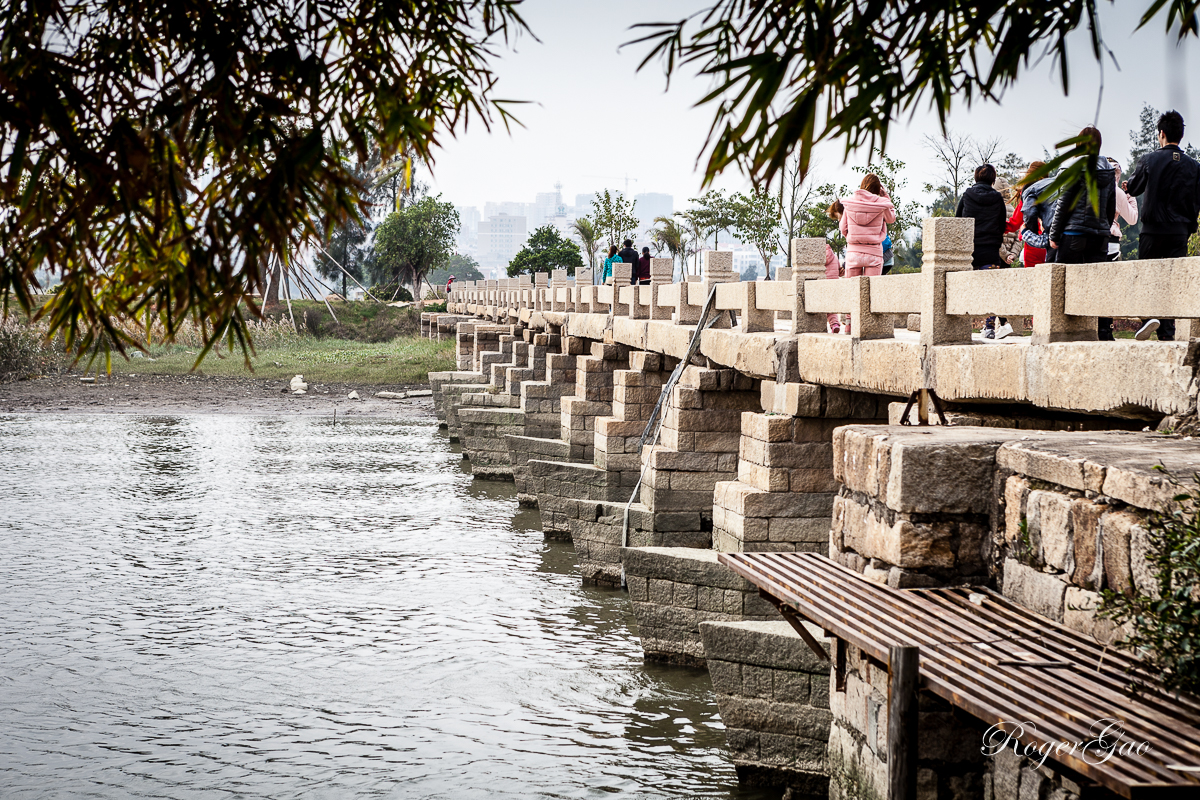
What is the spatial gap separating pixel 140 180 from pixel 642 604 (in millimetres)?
7018

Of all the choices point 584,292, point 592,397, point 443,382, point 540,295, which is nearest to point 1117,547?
point 592,397

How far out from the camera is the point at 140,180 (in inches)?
142

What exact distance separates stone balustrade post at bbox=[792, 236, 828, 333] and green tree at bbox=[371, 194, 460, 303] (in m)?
54.9

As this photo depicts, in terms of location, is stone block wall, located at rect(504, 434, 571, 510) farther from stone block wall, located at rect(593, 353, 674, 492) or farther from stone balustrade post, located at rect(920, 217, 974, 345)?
stone balustrade post, located at rect(920, 217, 974, 345)

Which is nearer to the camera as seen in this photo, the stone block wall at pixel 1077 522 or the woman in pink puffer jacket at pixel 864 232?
the stone block wall at pixel 1077 522

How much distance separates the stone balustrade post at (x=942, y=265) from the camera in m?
7.19

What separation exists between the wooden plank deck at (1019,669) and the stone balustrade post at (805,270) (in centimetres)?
424

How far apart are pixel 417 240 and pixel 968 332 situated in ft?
194

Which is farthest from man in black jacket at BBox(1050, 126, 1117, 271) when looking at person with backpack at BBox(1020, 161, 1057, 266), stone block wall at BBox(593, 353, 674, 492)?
stone block wall at BBox(593, 353, 674, 492)

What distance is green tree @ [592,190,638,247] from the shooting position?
168ft

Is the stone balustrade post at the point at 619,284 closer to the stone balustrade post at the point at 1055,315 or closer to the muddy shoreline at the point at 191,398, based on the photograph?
the stone balustrade post at the point at 1055,315

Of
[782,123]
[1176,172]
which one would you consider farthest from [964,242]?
[782,123]

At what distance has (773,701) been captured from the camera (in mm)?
7180

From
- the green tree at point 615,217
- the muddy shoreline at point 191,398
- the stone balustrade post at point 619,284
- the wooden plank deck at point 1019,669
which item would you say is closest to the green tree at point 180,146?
the wooden plank deck at point 1019,669
